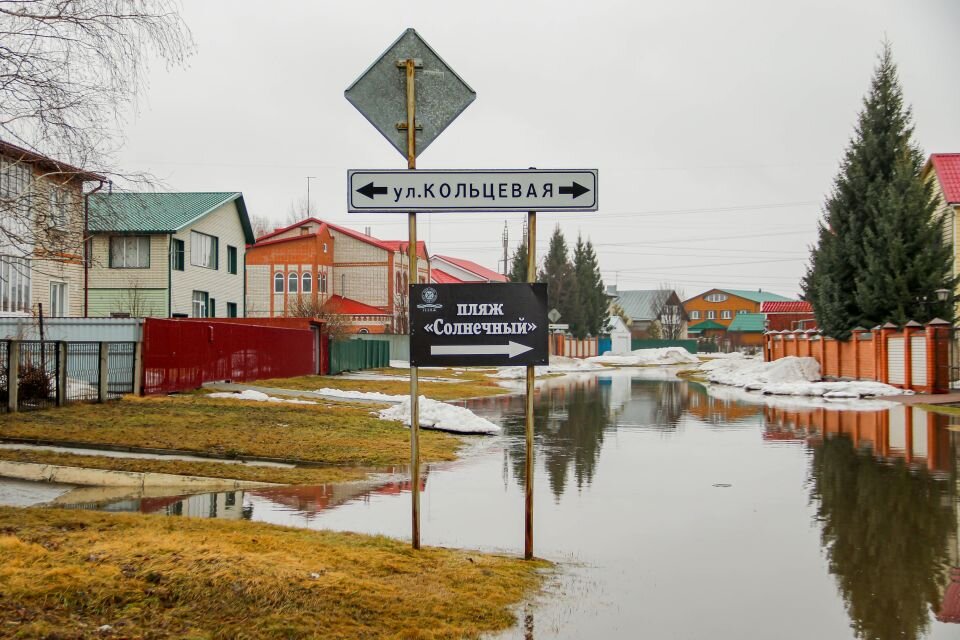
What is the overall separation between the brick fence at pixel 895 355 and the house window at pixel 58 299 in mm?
28157

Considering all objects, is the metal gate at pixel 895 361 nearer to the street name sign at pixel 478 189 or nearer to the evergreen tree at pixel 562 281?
the street name sign at pixel 478 189

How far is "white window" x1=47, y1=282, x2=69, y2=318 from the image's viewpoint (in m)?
33.2

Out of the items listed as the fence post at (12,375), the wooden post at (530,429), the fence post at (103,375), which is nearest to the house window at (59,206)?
the wooden post at (530,429)

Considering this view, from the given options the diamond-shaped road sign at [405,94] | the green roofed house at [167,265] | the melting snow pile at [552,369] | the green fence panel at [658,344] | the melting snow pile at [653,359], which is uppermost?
the green roofed house at [167,265]

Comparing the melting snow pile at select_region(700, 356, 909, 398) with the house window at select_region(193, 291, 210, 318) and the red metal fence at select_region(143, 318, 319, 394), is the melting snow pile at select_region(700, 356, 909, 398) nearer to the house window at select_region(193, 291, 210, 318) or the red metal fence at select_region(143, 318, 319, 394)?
the red metal fence at select_region(143, 318, 319, 394)

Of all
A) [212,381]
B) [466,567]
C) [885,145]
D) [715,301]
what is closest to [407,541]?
[466,567]

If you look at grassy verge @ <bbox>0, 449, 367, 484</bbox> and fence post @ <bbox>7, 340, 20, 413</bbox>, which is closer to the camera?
grassy verge @ <bbox>0, 449, 367, 484</bbox>

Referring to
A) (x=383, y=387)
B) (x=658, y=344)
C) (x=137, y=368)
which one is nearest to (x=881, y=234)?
(x=383, y=387)

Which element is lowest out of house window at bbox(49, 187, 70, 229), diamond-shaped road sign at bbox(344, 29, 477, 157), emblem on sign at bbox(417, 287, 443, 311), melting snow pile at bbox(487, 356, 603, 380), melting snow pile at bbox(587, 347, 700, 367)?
melting snow pile at bbox(487, 356, 603, 380)

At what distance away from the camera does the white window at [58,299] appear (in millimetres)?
33250

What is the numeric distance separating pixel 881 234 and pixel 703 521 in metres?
29.1

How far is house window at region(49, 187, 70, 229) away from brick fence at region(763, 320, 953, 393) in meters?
25.8

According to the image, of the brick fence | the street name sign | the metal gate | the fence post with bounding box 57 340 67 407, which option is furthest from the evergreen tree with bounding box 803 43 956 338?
the street name sign

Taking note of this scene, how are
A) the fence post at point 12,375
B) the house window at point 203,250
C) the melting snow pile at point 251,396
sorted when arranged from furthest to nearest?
the house window at point 203,250 < the melting snow pile at point 251,396 < the fence post at point 12,375
